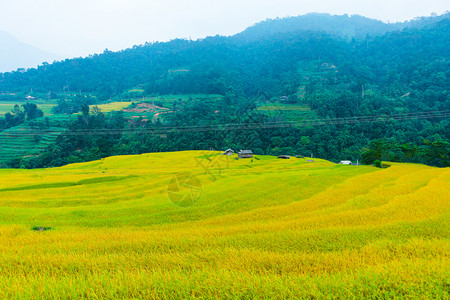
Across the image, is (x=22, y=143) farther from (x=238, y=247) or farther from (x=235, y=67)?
(x=235, y=67)

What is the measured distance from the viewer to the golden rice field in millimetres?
2927

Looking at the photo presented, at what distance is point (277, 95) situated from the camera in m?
82.2

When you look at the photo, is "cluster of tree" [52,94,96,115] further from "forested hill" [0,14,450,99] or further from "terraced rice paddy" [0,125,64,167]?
"forested hill" [0,14,450,99]

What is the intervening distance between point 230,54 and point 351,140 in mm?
142685

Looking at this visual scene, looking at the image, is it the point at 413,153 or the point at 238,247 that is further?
the point at 413,153

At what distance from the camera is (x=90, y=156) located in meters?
51.1

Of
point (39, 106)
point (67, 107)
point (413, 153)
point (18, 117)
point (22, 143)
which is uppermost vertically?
point (39, 106)

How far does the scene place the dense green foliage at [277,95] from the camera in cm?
5022

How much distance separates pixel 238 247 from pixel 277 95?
8280 cm

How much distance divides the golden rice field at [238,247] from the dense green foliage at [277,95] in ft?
73.5

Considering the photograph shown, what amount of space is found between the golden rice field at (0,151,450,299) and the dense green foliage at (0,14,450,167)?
881 inches

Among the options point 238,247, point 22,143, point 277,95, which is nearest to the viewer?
point 238,247

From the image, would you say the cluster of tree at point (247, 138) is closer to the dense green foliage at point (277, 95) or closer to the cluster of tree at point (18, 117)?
the dense green foliage at point (277, 95)

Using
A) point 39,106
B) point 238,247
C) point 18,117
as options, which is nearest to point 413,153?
point 238,247
